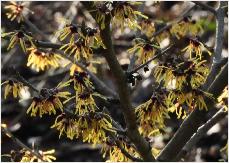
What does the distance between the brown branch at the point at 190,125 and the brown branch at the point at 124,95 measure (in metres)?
0.12

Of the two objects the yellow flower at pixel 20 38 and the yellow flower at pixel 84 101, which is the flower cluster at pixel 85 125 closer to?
the yellow flower at pixel 84 101

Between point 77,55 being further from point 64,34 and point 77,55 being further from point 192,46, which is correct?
point 192,46

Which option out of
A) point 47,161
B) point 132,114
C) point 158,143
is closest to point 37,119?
point 158,143

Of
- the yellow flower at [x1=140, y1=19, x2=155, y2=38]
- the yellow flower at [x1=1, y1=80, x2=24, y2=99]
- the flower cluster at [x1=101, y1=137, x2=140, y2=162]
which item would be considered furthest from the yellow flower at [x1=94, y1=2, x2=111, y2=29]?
the yellow flower at [x1=140, y1=19, x2=155, y2=38]

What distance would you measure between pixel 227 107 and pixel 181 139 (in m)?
0.26

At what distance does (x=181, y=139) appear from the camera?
2559 mm

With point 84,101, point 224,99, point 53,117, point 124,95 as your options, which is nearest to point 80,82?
point 84,101

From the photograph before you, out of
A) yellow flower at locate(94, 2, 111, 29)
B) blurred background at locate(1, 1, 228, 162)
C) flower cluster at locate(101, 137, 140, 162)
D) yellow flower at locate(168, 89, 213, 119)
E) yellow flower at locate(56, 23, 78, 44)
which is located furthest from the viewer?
blurred background at locate(1, 1, 228, 162)


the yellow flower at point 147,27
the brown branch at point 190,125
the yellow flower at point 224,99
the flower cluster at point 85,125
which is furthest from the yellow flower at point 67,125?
the yellow flower at point 147,27

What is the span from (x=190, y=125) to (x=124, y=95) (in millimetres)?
446

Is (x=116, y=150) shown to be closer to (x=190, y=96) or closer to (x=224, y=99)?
(x=190, y=96)

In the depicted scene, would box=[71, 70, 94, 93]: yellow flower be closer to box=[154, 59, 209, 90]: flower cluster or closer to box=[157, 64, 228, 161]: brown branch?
box=[154, 59, 209, 90]: flower cluster

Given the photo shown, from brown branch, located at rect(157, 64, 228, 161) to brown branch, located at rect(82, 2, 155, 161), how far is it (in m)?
0.12

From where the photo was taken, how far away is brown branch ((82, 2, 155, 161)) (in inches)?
82.7
